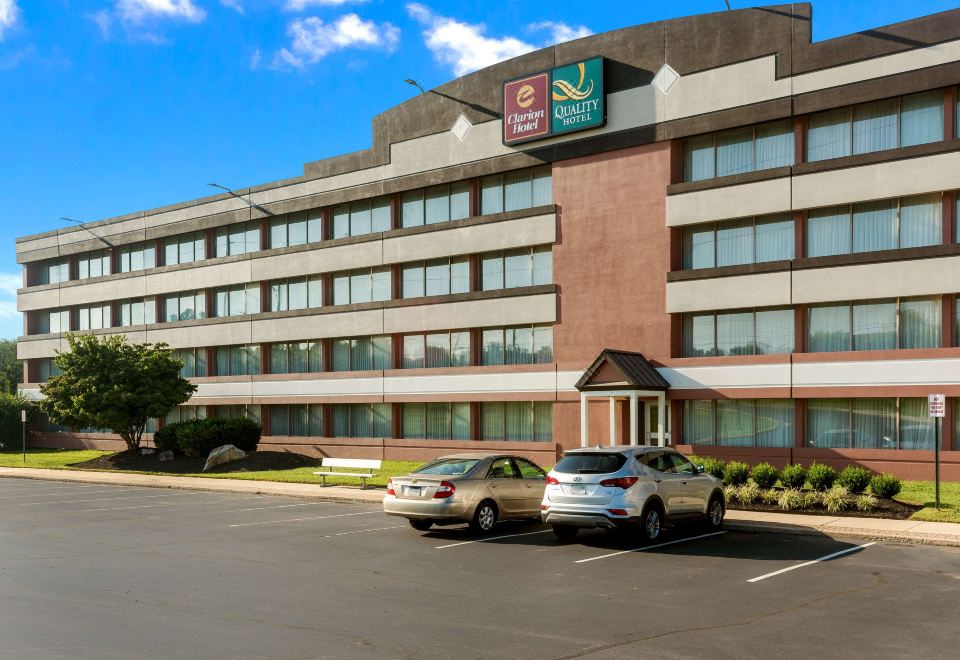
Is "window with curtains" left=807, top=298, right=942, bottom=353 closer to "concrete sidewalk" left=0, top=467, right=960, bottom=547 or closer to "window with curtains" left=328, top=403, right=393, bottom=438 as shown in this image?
"concrete sidewalk" left=0, top=467, right=960, bottom=547

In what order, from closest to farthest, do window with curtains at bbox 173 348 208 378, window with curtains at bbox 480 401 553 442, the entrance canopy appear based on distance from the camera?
the entrance canopy
window with curtains at bbox 480 401 553 442
window with curtains at bbox 173 348 208 378

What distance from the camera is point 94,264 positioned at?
2256 inches

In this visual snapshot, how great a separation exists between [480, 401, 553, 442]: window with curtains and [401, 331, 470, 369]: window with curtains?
2371 mm

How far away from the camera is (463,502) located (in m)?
17.2

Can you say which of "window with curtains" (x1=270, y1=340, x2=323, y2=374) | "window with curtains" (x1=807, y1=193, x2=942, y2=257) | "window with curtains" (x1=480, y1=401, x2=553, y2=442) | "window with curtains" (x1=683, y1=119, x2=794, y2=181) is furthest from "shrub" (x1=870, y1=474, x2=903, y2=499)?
"window with curtains" (x1=270, y1=340, x2=323, y2=374)

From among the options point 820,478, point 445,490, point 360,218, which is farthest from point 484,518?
point 360,218

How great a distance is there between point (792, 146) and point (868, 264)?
15.9 feet

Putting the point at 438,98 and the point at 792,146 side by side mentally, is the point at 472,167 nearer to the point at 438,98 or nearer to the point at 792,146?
the point at 438,98

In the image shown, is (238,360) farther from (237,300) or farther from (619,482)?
(619,482)

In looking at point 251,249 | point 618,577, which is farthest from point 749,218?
point 251,249

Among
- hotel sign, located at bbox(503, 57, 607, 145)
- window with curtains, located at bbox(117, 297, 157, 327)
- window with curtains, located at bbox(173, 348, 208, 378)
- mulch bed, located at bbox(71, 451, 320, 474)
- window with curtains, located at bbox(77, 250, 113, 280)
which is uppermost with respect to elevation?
hotel sign, located at bbox(503, 57, 607, 145)

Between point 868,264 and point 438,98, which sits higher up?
point 438,98

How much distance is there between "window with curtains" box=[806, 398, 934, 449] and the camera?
2806cm

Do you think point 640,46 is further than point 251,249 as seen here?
No
